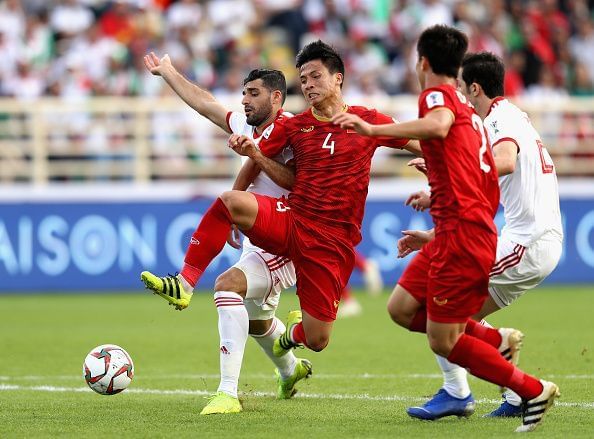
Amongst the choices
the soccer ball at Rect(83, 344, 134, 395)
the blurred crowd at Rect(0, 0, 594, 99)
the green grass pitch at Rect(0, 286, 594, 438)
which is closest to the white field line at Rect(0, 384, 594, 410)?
the green grass pitch at Rect(0, 286, 594, 438)

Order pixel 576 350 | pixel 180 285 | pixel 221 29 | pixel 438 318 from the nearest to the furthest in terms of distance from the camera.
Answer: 1. pixel 438 318
2. pixel 180 285
3. pixel 576 350
4. pixel 221 29

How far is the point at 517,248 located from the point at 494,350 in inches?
42.3

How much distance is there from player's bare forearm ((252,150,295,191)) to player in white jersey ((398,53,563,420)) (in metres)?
0.92

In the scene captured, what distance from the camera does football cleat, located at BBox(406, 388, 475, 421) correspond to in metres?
7.66

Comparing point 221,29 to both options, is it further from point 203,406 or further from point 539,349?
point 203,406

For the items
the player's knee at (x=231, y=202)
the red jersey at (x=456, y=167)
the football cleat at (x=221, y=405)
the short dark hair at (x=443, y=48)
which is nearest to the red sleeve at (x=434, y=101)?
the red jersey at (x=456, y=167)

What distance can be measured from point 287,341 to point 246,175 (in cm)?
121

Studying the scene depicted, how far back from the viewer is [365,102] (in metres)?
19.0

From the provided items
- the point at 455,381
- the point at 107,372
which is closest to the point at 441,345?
the point at 455,381

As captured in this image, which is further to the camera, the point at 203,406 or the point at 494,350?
the point at 203,406

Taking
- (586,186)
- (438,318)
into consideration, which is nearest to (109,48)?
(586,186)

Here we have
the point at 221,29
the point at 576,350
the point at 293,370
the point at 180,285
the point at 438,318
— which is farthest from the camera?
the point at 221,29

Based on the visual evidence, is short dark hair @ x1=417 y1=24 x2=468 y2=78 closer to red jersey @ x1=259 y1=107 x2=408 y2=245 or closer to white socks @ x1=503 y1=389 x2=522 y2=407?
red jersey @ x1=259 y1=107 x2=408 y2=245

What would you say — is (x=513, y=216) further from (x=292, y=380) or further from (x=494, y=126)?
(x=292, y=380)
